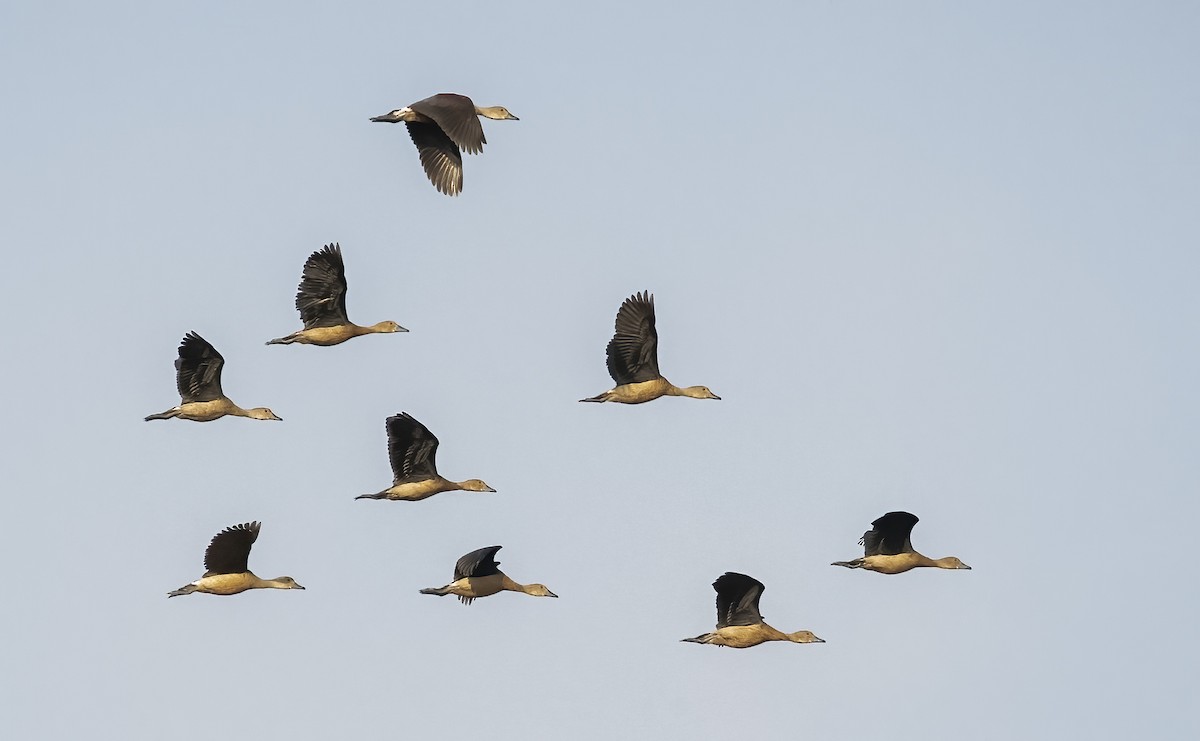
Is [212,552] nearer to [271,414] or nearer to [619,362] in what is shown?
[271,414]

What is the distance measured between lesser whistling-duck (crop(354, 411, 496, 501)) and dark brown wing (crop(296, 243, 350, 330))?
2531 mm

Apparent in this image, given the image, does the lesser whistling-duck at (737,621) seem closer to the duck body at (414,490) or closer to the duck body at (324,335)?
the duck body at (414,490)

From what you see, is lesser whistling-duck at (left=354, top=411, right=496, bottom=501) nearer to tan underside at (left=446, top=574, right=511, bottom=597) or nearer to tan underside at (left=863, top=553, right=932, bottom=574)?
tan underside at (left=446, top=574, right=511, bottom=597)

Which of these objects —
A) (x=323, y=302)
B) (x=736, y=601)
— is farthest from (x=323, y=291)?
(x=736, y=601)

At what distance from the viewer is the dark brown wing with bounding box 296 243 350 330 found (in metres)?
57.6

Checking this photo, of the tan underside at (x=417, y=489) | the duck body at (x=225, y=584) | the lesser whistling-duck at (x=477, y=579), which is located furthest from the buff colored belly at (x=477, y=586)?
the duck body at (x=225, y=584)

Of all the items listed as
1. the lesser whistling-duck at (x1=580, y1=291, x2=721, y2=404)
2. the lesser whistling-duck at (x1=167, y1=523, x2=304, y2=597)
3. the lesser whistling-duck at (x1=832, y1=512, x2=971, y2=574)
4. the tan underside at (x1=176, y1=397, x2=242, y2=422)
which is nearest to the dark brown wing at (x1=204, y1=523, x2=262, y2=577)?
the lesser whistling-duck at (x1=167, y1=523, x2=304, y2=597)

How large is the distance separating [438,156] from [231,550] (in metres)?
9.12

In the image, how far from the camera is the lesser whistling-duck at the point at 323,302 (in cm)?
5759

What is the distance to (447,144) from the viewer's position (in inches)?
2192

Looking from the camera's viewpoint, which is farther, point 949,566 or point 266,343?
point 949,566

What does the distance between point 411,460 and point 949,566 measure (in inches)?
490

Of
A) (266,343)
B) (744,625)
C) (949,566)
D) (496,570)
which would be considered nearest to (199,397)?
(266,343)

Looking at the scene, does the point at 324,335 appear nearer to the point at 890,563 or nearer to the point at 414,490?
the point at 414,490
